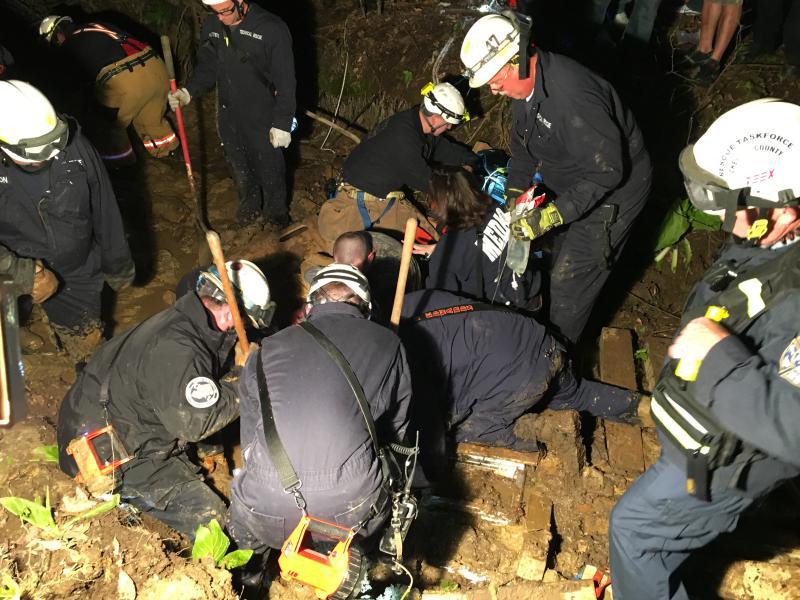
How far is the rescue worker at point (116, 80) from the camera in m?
6.43

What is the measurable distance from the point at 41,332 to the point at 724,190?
5.47 meters

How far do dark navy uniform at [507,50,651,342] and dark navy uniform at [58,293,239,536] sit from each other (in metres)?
2.43

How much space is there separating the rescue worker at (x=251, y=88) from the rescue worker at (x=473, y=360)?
112 inches

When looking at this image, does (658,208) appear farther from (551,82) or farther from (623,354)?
(551,82)

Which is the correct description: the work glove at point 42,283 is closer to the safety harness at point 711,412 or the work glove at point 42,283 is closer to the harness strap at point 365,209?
the harness strap at point 365,209

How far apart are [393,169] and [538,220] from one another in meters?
1.65

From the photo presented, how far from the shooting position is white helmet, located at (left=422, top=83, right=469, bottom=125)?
5.13m

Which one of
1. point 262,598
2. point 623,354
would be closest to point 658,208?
point 623,354

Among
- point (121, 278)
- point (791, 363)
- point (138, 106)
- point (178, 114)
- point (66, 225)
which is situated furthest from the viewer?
point (138, 106)

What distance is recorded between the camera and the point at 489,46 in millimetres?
3852

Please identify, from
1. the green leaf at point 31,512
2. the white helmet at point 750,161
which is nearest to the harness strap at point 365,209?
the white helmet at point 750,161

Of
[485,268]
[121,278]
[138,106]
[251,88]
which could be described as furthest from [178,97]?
[485,268]

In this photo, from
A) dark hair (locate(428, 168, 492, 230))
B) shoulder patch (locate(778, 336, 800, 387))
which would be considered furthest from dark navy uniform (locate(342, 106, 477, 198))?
shoulder patch (locate(778, 336, 800, 387))

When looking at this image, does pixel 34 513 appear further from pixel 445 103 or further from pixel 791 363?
pixel 445 103
